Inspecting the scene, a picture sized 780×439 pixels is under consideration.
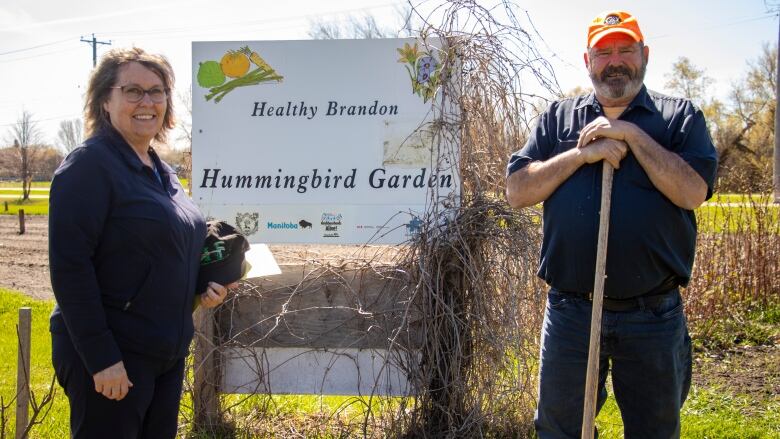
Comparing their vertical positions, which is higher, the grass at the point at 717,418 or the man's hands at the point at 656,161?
the man's hands at the point at 656,161

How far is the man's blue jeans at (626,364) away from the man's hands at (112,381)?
164 cm

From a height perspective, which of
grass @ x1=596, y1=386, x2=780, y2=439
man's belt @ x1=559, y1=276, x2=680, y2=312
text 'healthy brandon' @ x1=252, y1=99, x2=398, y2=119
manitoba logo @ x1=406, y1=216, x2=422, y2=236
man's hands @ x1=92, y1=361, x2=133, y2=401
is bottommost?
grass @ x1=596, y1=386, x2=780, y2=439

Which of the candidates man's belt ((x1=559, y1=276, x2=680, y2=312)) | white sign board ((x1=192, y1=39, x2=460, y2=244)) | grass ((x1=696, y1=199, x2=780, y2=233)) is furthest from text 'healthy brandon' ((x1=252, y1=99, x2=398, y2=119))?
grass ((x1=696, y1=199, x2=780, y2=233))

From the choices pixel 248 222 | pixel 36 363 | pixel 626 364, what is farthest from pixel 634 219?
pixel 36 363

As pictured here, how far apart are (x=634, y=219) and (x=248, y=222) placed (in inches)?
93.0

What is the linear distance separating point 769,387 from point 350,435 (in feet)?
10.2

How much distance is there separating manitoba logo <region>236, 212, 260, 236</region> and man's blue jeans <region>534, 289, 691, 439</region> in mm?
1986

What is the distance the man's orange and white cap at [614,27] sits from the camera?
9.06ft

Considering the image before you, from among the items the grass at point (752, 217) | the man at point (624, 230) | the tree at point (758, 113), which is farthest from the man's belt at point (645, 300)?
the tree at point (758, 113)

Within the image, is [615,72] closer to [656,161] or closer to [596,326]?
[656,161]

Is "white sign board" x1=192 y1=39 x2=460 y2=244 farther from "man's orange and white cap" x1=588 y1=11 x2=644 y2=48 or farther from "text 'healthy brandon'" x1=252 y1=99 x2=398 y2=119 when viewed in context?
"man's orange and white cap" x1=588 y1=11 x2=644 y2=48

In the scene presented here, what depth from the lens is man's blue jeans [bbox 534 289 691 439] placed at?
275cm

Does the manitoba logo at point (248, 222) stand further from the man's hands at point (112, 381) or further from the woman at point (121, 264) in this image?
the man's hands at point (112, 381)

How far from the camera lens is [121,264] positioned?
2.50 metres
